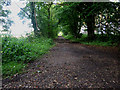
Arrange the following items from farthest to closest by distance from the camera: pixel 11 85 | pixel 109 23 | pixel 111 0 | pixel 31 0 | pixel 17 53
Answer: pixel 31 0 < pixel 109 23 < pixel 111 0 < pixel 17 53 < pixel 11 85

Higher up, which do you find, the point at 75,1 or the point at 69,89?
the point at 75,1

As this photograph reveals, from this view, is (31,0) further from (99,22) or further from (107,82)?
(107,82)

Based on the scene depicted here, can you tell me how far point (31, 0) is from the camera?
9414 mm

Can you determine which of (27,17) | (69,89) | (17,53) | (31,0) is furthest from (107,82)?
(27,17)

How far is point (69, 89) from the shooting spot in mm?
1939

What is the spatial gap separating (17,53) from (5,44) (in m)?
0.70

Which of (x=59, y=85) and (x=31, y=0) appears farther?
(x=31, y=0)

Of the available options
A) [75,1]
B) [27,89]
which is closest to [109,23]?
[75,1]

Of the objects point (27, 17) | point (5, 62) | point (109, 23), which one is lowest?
point (5, 62)

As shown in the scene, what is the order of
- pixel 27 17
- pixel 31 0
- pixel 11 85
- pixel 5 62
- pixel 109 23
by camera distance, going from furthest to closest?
pixel 27 17, pixel 31 0, pixel 109 23, pixel 5 62, pixel 11 85

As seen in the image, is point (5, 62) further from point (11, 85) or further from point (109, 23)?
point (109, 23)

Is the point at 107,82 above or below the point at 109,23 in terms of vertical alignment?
below

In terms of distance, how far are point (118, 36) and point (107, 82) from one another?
25.0 feet

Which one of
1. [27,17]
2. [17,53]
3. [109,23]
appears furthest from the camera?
[27,17]
